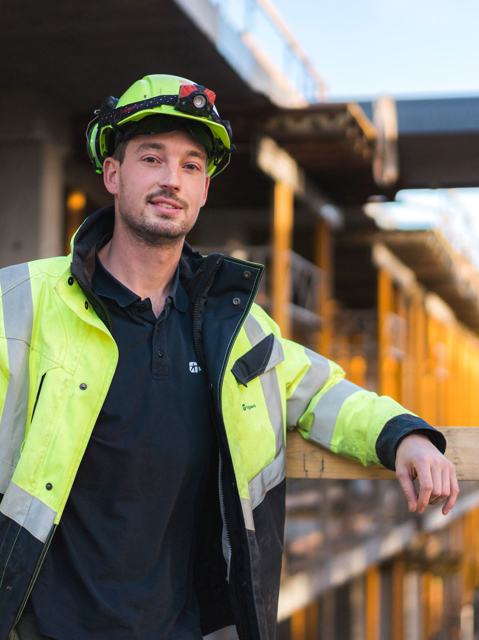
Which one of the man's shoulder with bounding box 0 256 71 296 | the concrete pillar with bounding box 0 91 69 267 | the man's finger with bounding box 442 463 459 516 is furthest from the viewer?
the concrete pillar with bounding box 0 91 69 267

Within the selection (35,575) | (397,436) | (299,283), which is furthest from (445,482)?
(299,283)

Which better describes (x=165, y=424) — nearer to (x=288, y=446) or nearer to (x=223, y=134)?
(x=288, y=446)

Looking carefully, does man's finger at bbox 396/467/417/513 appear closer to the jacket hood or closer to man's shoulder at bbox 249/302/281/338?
man's shoulder at bbox 249/302/281/338

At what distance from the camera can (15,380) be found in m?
1.99

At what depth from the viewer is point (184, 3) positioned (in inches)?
262

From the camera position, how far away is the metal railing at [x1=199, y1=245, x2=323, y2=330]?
454 inches

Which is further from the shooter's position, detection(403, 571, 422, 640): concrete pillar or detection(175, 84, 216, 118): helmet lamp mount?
detection(403, 571, 422, 640): concrete pillar

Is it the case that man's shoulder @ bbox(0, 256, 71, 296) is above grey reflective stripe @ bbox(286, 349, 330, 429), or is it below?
above

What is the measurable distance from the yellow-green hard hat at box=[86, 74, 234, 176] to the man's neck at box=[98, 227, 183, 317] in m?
0.32

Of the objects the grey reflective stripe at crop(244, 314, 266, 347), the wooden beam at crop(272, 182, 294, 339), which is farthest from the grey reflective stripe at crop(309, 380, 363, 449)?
the wooden beam at crop(272, 182, 294, 339)

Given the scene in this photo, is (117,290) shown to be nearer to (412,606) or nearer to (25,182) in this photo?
(25,182)

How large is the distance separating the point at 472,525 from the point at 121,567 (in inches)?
1175

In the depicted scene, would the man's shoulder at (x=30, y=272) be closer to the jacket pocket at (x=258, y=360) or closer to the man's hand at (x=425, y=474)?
the jacket pocket at (x=258, y=360)

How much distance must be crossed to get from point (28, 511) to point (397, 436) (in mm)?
986
